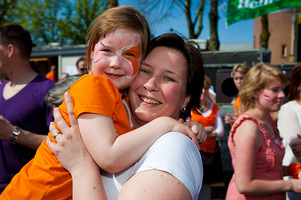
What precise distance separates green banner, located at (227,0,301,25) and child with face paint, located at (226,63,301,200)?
4957 millimetres

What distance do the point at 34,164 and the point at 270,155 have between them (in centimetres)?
211

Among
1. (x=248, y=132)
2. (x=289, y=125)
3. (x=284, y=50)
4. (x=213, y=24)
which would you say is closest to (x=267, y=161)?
(x=248, y=132)

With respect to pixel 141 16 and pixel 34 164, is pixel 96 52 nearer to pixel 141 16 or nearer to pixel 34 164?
pixel 141 16

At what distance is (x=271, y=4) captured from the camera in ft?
23.2

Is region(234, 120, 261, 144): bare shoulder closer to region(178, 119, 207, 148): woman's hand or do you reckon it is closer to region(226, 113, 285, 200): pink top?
region(226, 113, 285, 200): pink top

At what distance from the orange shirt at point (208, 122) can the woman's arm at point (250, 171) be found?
7.41 feet

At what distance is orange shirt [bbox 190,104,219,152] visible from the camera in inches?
191

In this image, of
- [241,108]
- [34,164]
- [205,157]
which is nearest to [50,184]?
[34,164]

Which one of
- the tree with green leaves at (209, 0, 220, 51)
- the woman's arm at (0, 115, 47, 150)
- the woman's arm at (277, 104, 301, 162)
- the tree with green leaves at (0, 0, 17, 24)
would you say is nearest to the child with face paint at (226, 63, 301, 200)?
the woman's arm at (277, 104, 301, 162)

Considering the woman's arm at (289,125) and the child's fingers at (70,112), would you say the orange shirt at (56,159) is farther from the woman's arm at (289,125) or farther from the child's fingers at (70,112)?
the woman's arm at (289,125)

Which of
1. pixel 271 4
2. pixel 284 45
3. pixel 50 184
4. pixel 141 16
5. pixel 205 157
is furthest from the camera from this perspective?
pixel 284 45

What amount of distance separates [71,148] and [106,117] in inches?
10.2

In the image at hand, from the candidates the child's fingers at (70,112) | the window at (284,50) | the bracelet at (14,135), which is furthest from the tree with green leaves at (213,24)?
the window at (284,50)

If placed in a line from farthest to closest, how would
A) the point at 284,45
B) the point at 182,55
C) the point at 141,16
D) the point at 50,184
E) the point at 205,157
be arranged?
the point at 284,45, the point at 205,157, the point at 141,16, the point at 182,55, the point at 50,184
